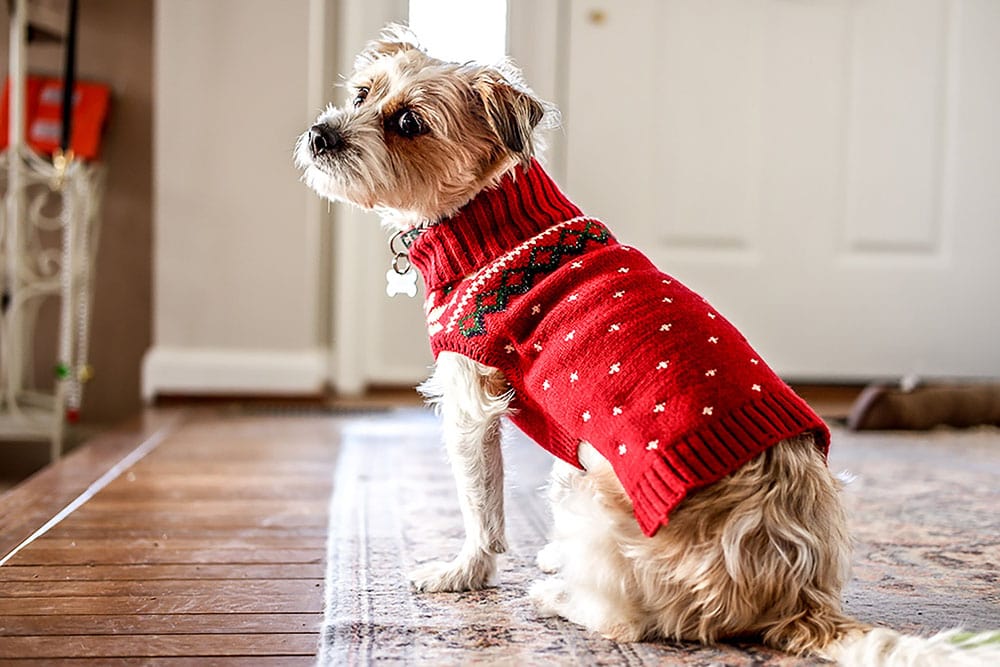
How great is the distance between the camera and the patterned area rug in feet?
3.96

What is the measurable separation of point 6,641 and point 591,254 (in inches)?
32.1

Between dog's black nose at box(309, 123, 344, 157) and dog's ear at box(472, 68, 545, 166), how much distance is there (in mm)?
199

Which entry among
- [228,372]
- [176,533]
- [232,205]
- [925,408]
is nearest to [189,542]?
[176,533]

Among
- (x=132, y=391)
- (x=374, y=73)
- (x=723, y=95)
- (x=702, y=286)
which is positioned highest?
(x=723, y=95)

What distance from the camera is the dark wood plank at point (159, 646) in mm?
1169

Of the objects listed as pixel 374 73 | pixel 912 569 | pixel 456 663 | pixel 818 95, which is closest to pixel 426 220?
pixel 374 73

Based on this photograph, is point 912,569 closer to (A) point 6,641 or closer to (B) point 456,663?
(B) point 456,663

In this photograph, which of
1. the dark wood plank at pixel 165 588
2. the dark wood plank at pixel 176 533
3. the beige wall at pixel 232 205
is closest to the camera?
the dark wood plank at pixel 165 588

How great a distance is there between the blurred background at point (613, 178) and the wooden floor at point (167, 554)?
905 millimetres

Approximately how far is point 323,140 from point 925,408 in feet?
7.20

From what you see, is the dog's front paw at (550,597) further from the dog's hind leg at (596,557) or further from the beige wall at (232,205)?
the beige wall at (232,205)

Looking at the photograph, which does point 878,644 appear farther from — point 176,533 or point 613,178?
point 613,178

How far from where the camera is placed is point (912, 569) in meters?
1.58

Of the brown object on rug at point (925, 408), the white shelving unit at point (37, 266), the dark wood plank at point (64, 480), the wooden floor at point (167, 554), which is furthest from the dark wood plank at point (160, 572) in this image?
the brown object on rug at point (925, 408)
